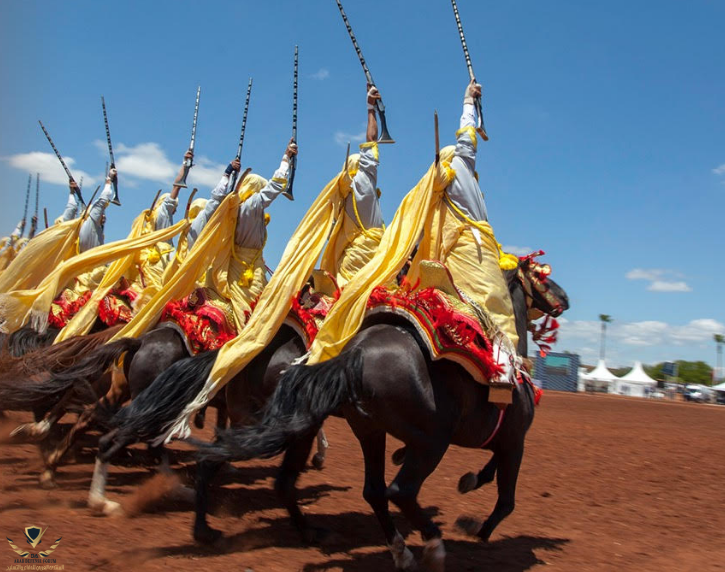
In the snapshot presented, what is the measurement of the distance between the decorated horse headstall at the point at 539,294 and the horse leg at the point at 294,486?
2.12m

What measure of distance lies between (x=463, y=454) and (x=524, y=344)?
432cm

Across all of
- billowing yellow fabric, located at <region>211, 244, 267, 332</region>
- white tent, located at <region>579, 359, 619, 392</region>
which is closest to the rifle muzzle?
billowing yellow fabric, located at <region>211, 244, 267, 332</region>

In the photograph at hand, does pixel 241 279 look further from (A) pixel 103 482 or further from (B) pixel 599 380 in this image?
(B) pixel 599 380

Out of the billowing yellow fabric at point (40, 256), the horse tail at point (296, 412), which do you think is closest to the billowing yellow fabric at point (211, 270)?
the billowing yellow fabric at point (40, 256)

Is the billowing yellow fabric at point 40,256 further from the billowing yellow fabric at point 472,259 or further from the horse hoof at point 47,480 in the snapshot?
the billowing yellow fabric at point 472,259

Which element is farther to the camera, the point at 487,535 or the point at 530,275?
the point at 530,275

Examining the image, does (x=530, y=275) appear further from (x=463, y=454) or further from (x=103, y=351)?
(x=463, y=454)

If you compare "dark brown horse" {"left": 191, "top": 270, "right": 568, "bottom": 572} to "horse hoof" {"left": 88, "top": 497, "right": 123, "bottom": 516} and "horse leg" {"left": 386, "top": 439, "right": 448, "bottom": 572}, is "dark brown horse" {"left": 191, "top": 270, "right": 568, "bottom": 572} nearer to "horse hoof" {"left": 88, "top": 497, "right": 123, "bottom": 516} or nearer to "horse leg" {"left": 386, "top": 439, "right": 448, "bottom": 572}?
"horse leg" {"left": 386, "top": 439, "right": 448, "bottom": 572}

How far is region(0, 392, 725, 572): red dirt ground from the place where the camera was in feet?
14.9

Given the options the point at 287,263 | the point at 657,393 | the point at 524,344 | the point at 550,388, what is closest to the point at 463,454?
the point at 524,344

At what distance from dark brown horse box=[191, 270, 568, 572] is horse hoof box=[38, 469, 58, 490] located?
9.09 ft

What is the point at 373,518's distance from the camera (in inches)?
231

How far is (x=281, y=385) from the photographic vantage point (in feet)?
14.2

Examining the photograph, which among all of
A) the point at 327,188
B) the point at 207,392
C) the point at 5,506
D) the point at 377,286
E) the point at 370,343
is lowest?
the point at 5,506
